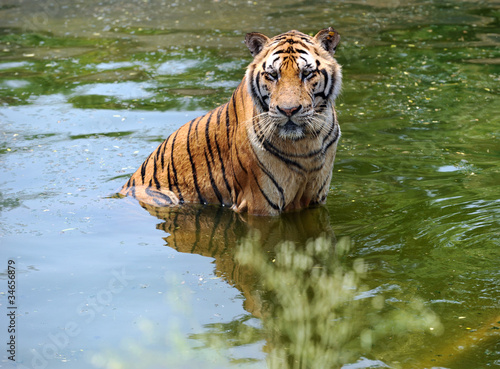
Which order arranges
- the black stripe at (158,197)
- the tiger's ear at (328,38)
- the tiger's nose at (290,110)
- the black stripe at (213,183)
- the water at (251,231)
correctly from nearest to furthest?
the water at (251,231) < the tiger's nose at (290,110) < the tiger's ear at (328,38) < the black stripe at (213,183) < the black stripe at (158,197)

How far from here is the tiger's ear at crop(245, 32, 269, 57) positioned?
175 inches

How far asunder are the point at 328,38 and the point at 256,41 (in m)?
0.45

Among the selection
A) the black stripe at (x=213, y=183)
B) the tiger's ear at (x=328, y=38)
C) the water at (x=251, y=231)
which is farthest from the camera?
the black stripe at (x=213, y=183)

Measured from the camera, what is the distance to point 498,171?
17.4 ft

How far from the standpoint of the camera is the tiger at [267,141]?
430cm

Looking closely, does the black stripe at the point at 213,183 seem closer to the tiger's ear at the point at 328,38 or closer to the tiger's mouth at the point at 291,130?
the tiger's mouth at the point at 291,130

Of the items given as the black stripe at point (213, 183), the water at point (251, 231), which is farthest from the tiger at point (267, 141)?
the water at point (251, 231)

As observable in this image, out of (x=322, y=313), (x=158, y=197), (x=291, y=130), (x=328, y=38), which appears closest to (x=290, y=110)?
(x=291, y=130)

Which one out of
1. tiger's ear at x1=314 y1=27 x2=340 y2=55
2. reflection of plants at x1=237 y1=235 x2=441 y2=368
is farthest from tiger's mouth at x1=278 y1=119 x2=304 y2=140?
reflection of plants at x1=237 y1=235 x2=441 y2=368

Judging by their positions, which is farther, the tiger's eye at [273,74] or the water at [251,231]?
the tiger's eye at [273,74]

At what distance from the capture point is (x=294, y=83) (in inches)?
168

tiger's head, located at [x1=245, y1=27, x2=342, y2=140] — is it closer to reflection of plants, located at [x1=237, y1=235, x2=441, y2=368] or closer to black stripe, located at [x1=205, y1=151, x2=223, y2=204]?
black stripe, located at [x1=205, y1=151, x2=223, y2=204]

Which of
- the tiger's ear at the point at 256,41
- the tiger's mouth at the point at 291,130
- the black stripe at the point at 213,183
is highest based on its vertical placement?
the tiger's ear at the point at 256,41

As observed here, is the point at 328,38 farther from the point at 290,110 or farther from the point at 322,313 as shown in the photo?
the point at 322,313
